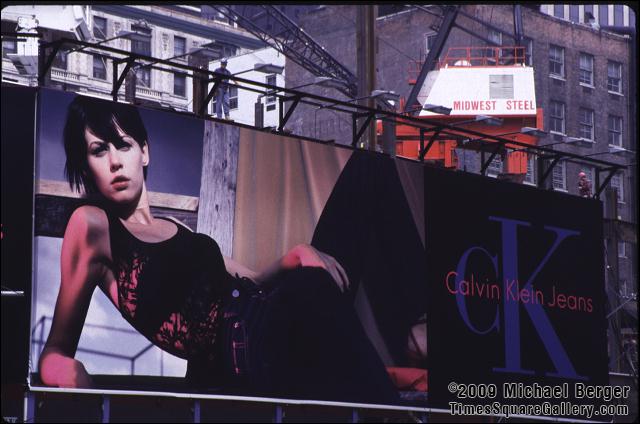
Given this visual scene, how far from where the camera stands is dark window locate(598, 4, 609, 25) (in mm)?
100688

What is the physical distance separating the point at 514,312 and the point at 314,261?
7.41 metres

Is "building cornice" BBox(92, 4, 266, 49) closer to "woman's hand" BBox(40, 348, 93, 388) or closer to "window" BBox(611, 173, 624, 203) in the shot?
"window" BBox(611, 173, 624, 203)

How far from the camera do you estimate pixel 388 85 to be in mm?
84375

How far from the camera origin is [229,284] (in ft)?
95.6

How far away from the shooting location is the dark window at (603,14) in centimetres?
10069

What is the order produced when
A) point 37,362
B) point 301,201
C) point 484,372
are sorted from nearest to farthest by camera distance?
point 37,362
point 301,201
point 484,372

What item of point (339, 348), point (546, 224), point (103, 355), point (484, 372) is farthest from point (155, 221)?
point (546, 224)

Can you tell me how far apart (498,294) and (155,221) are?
37.5ft

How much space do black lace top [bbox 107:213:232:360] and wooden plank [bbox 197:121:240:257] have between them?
34cm

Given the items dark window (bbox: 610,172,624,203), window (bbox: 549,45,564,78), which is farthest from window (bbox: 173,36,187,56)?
dark window (bbox: 610,172,624,203)

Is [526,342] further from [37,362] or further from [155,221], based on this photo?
[37,362]

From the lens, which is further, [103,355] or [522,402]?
[522,402]

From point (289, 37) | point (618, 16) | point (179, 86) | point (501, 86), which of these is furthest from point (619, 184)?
point (179, 86)

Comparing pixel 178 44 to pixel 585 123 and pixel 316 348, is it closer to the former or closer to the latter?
pixel 585 123
